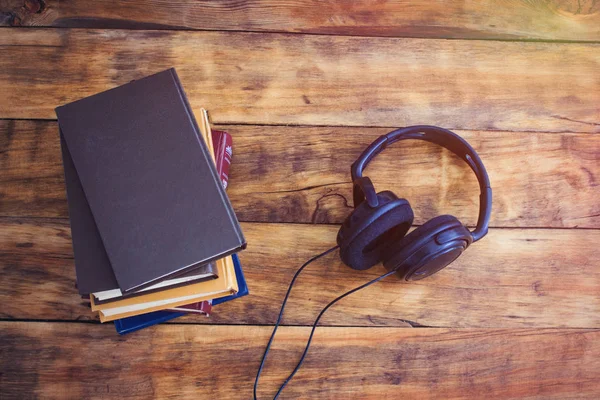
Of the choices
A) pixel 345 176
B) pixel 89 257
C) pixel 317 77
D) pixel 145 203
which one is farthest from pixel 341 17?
pixel 89 257

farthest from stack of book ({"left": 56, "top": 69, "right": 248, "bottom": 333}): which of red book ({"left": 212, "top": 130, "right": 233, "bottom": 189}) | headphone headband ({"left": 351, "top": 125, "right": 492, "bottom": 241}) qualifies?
headphone headband ({"left": 351, "top": 125, "right": 492, "bottom": 241})

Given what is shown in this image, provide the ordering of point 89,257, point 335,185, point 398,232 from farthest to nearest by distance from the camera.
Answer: point 335,185
point 398,232
point 89,257

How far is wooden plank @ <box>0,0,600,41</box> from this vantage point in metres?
1.02

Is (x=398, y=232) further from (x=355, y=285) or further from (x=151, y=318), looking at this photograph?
(x=151, y=318)

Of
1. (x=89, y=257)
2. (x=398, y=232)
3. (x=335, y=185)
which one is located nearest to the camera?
(x=89, y=257)

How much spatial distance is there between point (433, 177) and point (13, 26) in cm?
93

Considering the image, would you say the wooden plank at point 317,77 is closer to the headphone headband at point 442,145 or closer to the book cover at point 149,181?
the headphone headband at point 442,145

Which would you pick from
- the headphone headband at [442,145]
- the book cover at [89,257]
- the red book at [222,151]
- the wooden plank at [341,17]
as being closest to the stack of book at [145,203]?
the book cover at [89,257]

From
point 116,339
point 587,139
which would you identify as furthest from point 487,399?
point 116,339

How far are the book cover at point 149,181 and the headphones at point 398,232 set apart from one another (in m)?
0.20

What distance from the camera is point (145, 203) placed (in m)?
0.71

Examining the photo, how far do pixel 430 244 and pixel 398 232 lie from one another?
0.08m

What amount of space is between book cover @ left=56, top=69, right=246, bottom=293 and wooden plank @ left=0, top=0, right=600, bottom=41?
333mm

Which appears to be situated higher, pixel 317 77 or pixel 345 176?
pixel 317 77
